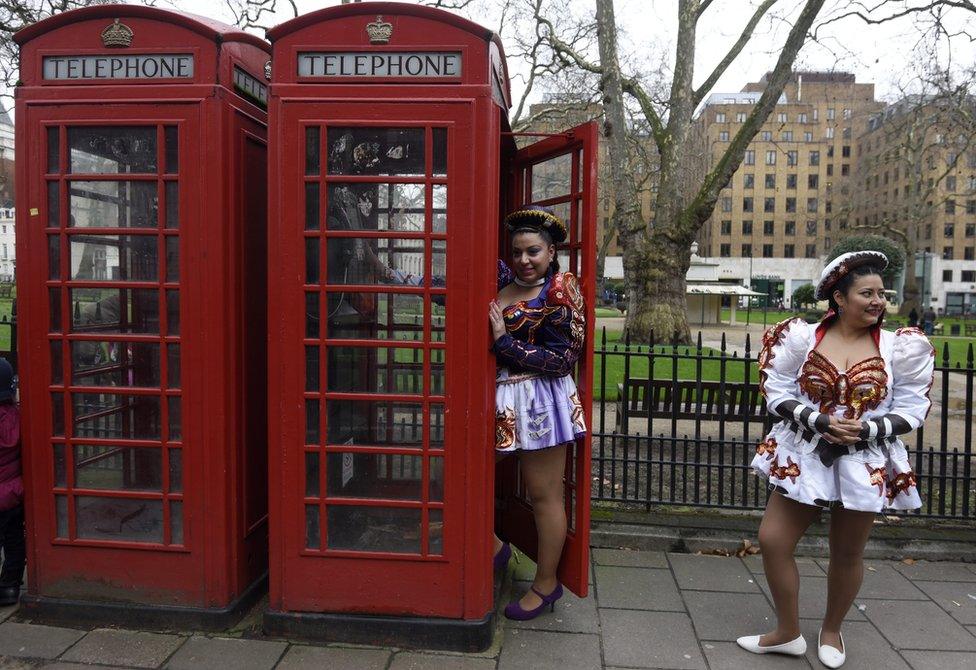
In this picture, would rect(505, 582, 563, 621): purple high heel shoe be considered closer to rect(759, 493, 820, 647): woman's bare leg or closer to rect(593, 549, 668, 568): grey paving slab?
rect(593, 549, 668, 568): grey paving slab

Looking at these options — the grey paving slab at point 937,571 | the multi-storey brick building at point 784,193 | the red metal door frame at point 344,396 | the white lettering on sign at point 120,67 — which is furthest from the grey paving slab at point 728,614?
the multi-storey brick building at point 784,193

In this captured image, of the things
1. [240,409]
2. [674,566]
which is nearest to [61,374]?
[240,409]

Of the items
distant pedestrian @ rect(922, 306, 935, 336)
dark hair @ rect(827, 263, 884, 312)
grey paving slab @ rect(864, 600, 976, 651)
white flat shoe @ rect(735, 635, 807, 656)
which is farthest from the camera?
distant pedestrian @ rect(922, 306, 935, 336)

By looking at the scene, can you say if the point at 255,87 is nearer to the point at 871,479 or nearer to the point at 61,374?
the point at 61,374

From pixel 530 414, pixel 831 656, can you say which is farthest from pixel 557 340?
pixel 831 656

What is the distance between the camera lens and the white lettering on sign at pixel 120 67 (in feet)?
10.0

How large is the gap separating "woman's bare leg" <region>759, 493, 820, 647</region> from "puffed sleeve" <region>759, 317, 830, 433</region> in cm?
43

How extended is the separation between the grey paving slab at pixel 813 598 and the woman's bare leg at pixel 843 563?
1.54ft

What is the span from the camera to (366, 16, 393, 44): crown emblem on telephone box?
291 centimetres

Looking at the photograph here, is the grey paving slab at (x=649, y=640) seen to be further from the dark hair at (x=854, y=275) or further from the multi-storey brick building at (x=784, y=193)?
the multi-storey brick building at (x=784, y=193)

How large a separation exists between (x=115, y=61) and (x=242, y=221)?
2.89ft

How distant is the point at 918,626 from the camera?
11.5 feet

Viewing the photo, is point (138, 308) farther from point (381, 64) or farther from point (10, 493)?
point (381, 64)

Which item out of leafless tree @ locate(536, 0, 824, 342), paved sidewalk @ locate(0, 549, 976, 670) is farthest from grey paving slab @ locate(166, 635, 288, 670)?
leafless tree @ locate(536, 0, 824, 342)
